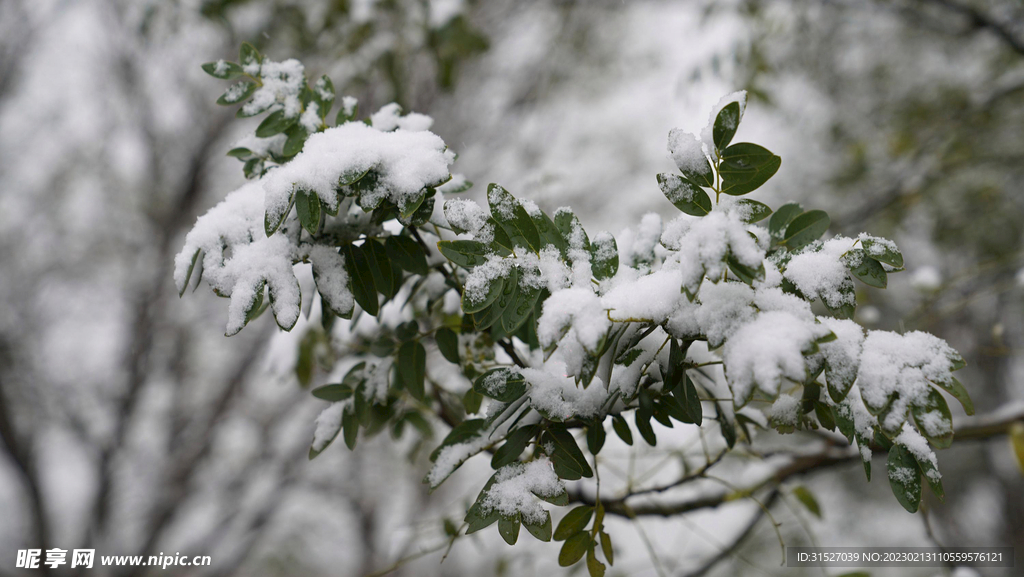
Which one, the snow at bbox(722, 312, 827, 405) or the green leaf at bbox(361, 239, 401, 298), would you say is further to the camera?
the green leaf at bbox(361, 239, 401, 298)

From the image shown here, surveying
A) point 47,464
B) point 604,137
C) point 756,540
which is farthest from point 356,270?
point 47,464

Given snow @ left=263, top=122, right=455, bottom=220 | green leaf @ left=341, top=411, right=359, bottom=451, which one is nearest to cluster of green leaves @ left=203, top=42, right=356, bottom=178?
snow @ left=263, top=122, right=455, bottom=220

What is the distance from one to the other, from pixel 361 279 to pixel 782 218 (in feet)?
1.67

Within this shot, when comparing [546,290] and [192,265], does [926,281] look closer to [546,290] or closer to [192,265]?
[546,290]

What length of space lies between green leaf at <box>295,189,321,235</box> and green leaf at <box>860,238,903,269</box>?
0.55 m

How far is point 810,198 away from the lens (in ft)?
12.7

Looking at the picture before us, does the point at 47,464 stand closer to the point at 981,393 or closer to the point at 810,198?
the point at 810,198

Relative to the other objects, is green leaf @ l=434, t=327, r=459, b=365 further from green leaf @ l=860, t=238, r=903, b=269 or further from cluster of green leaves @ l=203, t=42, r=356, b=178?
green leaf @ l=860, t=238, r=903, b=269

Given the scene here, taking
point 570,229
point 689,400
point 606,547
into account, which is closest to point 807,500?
point 606,547

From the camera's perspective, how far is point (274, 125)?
0.70m

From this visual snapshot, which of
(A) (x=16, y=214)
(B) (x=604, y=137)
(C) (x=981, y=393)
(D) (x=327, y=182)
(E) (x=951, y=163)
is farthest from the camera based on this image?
(B) (x=604, y=137)

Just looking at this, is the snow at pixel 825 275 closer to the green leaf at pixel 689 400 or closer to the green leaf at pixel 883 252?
the green leaf at pixel 883 252

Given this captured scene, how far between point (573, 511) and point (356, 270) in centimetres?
40

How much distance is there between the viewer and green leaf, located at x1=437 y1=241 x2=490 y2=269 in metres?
0.56
